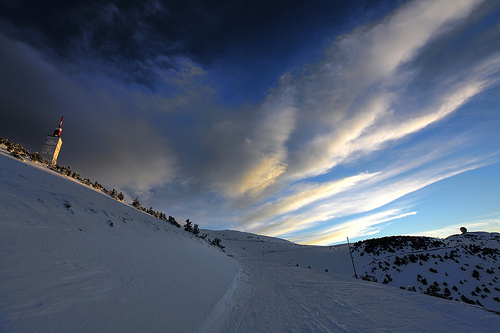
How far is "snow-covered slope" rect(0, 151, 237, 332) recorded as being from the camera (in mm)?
2949

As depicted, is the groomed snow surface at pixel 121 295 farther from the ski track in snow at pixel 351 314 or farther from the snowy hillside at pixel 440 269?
the snowy hillside at pixel 440 269

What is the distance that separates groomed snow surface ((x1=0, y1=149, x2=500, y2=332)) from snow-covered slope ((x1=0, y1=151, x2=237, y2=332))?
0.02 meters

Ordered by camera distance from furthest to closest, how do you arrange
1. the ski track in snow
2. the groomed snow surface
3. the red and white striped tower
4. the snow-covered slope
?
1. the red and white striped tower
2. the ski track in snow
3. the groomed snow surface
4. the snow-covered slope

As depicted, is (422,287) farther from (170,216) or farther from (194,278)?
(170,216)

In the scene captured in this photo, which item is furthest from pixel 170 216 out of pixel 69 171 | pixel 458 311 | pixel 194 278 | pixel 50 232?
pixel 458 311

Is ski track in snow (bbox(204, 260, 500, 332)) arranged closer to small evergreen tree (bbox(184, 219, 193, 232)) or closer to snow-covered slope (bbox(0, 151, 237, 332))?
snow-covered slope (bbox(0, 151, 237, 332))

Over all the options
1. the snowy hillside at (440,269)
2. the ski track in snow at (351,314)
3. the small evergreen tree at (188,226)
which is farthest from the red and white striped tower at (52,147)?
the snowy hillside at (440,269)

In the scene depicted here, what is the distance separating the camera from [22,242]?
3875mm

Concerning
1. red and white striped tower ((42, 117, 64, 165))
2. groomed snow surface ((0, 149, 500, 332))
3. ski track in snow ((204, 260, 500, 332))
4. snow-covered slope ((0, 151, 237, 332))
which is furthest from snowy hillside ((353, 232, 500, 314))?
red and white striped tower ((42, 117, 64, 165))

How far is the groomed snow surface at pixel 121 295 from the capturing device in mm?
3146

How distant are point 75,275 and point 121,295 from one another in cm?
92

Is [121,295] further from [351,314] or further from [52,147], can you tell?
[52,147]

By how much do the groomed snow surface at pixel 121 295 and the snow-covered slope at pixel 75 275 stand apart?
0.02 m

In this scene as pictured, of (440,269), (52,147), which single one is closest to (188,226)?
(52,147)
